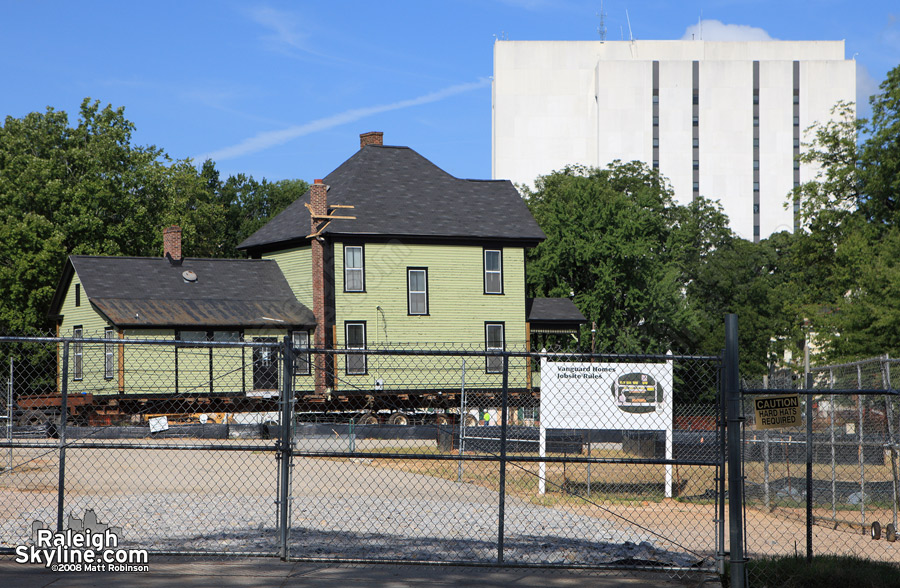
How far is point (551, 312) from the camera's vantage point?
4209 cm

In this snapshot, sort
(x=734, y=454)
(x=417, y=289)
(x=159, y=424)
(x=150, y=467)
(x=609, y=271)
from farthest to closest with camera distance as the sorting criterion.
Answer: (x=609, y=271) → (x=417, y=289) → (x=159, y=424) → (x=150, y=467) → (x=734, y=454)

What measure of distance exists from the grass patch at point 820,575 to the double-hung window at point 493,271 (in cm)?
3040

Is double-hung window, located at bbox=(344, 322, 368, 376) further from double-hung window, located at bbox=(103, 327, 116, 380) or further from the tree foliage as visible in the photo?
the tree foliage

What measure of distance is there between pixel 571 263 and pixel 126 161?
25683 mm

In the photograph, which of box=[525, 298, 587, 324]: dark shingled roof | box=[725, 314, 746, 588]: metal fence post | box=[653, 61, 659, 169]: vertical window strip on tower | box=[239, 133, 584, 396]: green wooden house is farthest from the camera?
box=[653, 61, 659, 169]: vertical window strip on tower

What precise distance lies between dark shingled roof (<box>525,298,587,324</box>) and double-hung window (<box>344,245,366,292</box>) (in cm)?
781

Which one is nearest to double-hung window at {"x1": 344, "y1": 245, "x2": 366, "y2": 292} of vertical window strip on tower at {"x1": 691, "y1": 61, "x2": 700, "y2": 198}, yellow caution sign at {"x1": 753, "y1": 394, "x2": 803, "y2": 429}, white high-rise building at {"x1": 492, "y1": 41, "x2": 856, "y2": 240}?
yellow caution sign at {"x1": 753, "y1": 394, "x2": 803, "y2": 429}

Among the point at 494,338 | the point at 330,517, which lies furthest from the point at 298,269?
the point at 330,517

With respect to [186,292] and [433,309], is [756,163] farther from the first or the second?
[186,292]

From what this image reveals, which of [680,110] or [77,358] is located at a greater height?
[680,110]

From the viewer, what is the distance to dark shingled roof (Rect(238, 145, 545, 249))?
125ft

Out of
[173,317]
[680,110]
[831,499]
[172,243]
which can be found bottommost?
[831,499]

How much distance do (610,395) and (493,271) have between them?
2384 centimetres

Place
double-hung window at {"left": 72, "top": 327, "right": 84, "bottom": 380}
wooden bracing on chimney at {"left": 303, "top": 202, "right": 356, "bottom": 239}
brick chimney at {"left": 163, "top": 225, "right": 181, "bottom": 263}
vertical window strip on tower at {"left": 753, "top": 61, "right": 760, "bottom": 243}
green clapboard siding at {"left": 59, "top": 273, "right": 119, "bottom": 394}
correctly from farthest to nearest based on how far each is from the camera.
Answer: vertical window strip on tower at {"left": 753, "top": 61, "right": 760, "bottom": 243} → brick chimney at {"left": 163, "top": 225, "right": 181, "bottom": 263} → wooden bracing on chimney at {"left": 303, "top": 202, "right": 356, "bottom": 239} → green clapboard siding at {"left": 59, "top": 273, "right": 119, "bottom": 394} → double-hung window at {"left": 72, "top": 327, "right": 84, "bottom": 380}
